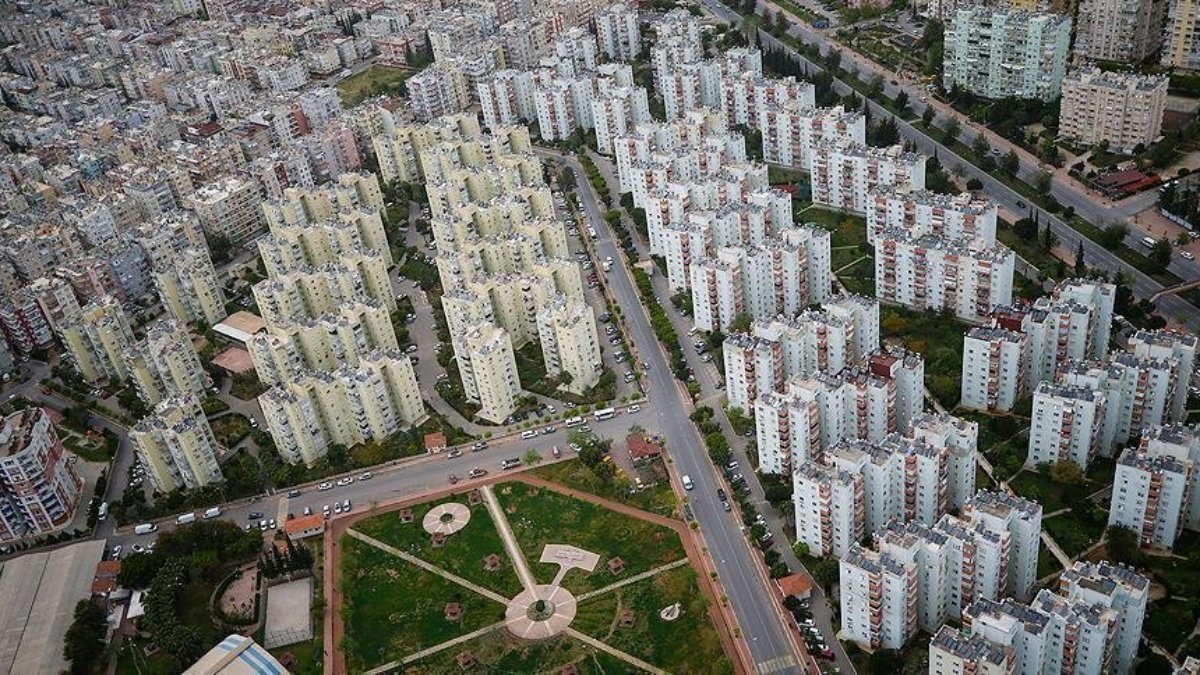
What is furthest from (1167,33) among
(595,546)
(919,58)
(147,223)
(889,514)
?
(147,223)

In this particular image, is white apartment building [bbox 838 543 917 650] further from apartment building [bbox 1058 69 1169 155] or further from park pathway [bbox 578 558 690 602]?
apartment building [bbox 1058 69 1169 155]

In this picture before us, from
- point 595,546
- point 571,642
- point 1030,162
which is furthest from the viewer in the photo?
point 1030,162

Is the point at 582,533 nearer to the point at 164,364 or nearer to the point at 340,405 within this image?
the point at 340,405

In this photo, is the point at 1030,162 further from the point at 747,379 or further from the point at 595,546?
the point at 595,546

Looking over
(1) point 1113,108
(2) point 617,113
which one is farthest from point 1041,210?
(2) point 617,113

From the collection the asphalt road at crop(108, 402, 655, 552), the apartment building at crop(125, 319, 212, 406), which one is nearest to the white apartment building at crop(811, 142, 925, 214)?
the asphalt road at crop(108, 402, 655, 552)

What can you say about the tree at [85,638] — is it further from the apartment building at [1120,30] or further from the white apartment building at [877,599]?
the apartment building at [1120,30]
